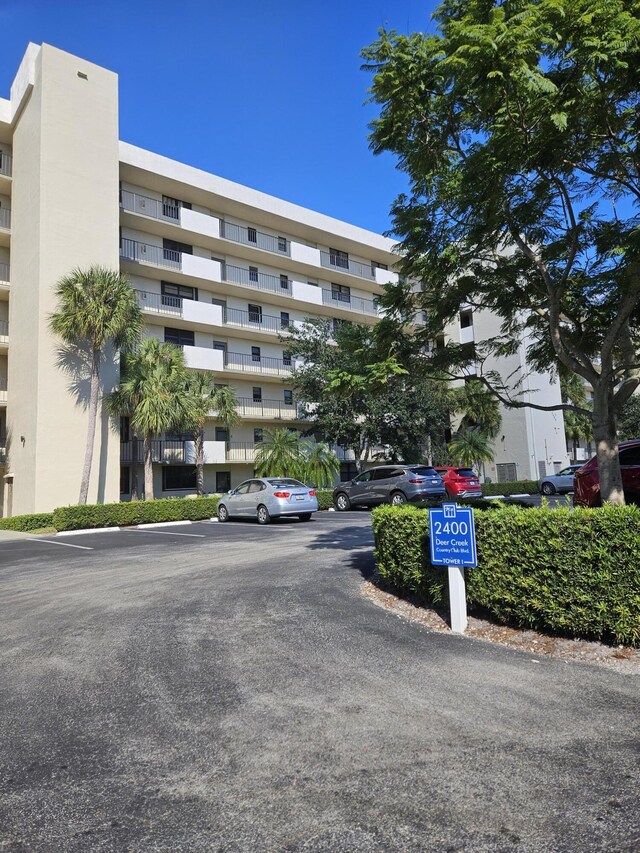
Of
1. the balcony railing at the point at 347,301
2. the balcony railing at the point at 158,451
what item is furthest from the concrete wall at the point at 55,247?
the balcony railing at the point at 347,301

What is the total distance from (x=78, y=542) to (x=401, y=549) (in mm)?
11841

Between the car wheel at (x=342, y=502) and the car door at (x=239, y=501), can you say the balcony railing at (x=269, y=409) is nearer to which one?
the car wheel at (x=342, y=502)

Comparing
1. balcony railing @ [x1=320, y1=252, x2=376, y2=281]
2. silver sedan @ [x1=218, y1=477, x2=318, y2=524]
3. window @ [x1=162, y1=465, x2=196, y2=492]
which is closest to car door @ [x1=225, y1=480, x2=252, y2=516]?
silver sedan @ [x1=218, y1=477, x2=318, y2=524]

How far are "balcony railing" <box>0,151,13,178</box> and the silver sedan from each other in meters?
19.0

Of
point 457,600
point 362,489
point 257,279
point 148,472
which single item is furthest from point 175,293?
point 457,600

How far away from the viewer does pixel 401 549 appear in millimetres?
7039

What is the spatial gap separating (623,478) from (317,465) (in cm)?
1765

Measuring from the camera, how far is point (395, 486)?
20641mm

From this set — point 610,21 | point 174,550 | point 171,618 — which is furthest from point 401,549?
point 174,550

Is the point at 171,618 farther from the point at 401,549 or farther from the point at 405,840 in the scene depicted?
the point at 405,840

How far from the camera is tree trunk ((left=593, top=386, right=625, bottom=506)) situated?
272 inches

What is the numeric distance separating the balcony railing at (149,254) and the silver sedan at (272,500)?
541 inches

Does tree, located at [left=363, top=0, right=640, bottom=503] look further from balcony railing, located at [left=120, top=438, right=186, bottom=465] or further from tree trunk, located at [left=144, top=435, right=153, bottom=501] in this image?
balcony railing, located at [left=120, top=438, right=186, bottom=465]

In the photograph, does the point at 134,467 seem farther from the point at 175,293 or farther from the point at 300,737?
the point at 300,737
